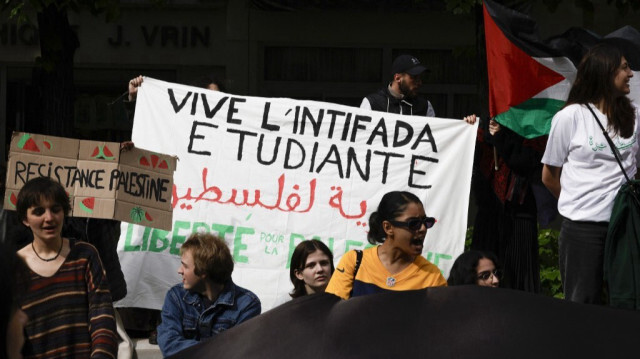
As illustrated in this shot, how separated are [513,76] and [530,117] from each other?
0.26m

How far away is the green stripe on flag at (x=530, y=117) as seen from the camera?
256 inches

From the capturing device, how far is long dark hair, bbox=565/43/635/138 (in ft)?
16.6

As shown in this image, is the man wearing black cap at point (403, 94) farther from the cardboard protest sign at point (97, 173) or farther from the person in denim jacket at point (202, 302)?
the person in denim jacket at point (202, 302)

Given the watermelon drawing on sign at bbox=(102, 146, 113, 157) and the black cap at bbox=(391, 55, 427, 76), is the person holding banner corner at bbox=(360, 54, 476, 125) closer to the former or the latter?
the black cap at bbox=(391, 55, 427, 76)

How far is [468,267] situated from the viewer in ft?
19.4

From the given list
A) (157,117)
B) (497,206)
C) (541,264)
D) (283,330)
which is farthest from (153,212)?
(283,330)

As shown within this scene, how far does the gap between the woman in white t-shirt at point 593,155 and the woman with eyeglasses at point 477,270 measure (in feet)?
2.40

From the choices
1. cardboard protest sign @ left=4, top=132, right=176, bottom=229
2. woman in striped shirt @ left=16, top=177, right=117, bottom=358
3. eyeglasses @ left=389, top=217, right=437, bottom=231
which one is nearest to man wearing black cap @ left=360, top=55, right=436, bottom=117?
cardboard protest sign @ left=4, top=132, right=176, bottom=229

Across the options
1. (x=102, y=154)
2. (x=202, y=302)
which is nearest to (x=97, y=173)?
(x=102, y=154)

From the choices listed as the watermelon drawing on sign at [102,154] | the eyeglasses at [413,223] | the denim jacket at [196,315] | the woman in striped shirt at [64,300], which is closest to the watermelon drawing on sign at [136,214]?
the watermelon drawing on sign at [102,154]

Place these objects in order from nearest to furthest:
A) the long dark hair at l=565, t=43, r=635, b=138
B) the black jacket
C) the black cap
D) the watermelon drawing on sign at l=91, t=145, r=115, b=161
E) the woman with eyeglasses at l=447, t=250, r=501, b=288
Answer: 1. the long dark hair at l=565, t=43, r=635, b=138
2. the woman with eyeglasses at l=447, t=250, r=501, b=288
3. the watermelon drawing on sign at l=91, t=145, r=115, b=161
4. the black cap
5. the black jacket

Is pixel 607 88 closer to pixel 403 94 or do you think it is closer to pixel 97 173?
pixel 403 94

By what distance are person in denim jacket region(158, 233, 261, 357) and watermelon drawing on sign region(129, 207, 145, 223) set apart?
1.59 metres

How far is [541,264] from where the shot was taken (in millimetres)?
8094
